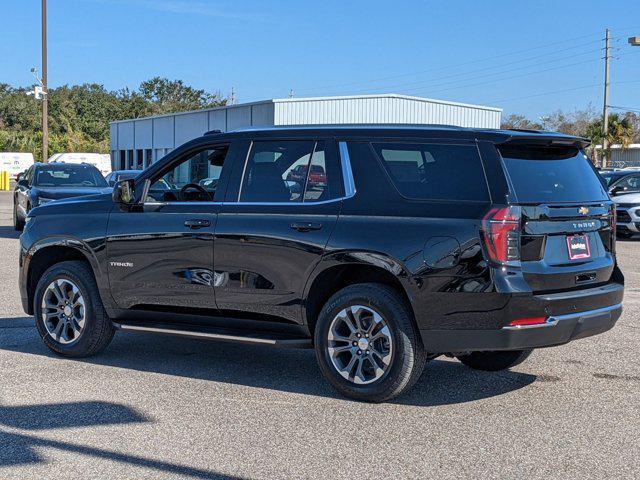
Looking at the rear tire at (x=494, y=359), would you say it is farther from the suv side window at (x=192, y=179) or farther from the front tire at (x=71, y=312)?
the front tire at (x=71, y=312)

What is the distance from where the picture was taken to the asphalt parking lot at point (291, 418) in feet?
15.7

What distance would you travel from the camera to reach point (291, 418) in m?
5.69

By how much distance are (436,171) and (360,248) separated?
0.73 m

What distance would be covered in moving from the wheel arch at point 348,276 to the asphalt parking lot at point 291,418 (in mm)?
658

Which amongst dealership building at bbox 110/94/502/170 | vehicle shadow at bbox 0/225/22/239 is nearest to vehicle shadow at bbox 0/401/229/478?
vehicle shadow at bbox 0/225/22/239

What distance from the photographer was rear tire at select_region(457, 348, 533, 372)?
23.0 ft

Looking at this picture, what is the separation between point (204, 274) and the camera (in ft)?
21.9

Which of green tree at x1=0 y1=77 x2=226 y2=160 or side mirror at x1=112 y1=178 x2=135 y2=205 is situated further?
green tree at x1=0 y1=77 x2=226 y2=160

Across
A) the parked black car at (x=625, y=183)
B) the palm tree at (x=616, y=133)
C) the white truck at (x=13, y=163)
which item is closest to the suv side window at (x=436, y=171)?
the parked black car at (x=625, y=183)

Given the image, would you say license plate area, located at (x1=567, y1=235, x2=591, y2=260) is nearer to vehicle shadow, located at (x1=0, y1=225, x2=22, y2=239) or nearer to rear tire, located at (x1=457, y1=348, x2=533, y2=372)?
rear tire, located at (x1=457, y1=348, x2=533, y2=372)

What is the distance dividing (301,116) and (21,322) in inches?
1138

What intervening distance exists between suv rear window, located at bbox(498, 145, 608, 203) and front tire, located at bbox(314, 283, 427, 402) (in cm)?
112

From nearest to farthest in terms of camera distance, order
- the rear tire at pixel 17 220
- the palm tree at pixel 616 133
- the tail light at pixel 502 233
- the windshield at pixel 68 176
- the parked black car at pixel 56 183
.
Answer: the tail light at pixel 502 233 < the parked black car at pixel 56 183 < the windshield at pixel 68 176 < the rear tire at pixel 17 220 < the palm tree at pixel 616 133

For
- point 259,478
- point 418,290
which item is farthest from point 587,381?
point 259,478
